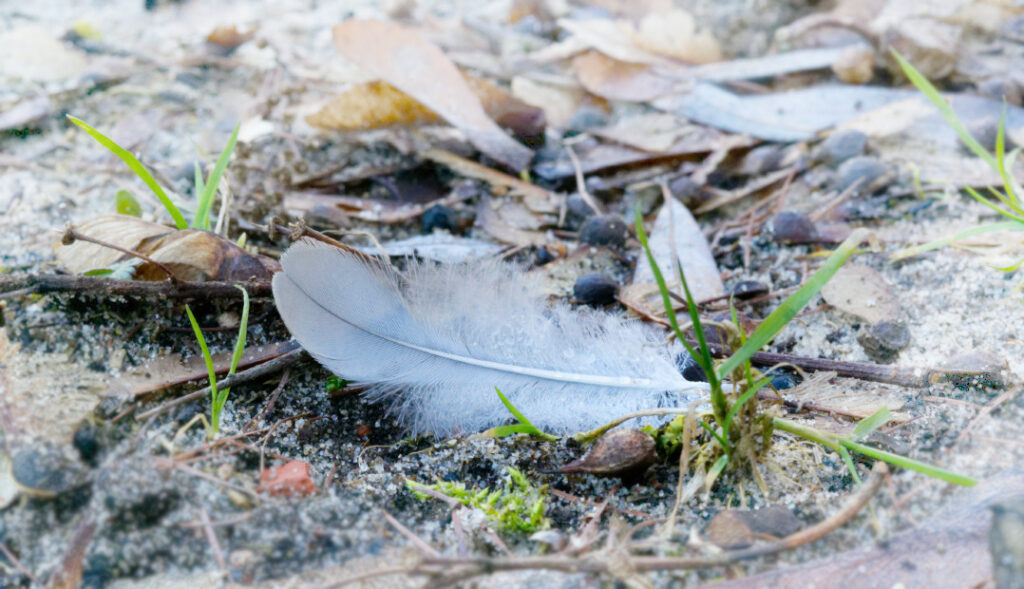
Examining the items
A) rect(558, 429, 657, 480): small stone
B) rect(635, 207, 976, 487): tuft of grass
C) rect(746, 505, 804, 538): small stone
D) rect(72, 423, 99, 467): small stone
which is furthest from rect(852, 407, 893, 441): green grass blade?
rect(72, 423, 99, 467): small stone

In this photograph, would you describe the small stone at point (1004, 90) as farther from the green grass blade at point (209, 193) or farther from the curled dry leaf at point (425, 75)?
the green grass blade at point (209, 193)

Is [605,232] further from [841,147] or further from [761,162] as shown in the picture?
[841,147]

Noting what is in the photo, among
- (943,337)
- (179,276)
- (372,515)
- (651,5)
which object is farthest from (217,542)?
(651,5)

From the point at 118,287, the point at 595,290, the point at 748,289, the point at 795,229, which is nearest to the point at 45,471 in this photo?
the point at 118,287

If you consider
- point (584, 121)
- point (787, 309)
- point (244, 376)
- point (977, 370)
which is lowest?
point (244, 376)

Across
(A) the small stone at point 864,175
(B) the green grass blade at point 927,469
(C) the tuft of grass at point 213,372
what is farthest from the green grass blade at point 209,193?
(A) the small stone at point 864,175

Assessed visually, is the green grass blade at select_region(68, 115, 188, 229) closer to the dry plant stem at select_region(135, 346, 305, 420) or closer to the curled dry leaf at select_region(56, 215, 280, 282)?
the curled dry leaf at select_region(56, 215, 280, 282)
